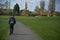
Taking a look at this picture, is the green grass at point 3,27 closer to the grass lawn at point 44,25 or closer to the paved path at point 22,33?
the paved path at point 22,33

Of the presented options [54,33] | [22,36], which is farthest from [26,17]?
[54,33]

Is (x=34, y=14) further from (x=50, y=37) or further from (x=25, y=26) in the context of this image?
(x=50, y=37)

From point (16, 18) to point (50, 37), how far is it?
722mm

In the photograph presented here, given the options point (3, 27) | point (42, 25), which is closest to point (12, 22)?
point (3, 27)

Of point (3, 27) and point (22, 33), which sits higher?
point (3, 27)

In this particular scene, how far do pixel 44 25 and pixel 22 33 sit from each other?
17.6 inches

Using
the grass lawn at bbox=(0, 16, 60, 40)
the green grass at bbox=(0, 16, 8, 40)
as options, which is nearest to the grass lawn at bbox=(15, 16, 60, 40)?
the grass lawn at bbox=(0, 16, 60, 40)

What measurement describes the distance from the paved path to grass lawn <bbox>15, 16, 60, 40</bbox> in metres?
0.08

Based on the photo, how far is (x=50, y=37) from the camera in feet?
11.0

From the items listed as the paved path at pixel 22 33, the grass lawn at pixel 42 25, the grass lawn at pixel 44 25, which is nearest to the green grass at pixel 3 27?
the grass lawn at pixel 42 25

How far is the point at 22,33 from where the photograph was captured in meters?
3.41

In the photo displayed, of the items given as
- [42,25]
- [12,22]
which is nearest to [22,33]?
[12,22]

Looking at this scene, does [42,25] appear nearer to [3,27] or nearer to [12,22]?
[12,22]

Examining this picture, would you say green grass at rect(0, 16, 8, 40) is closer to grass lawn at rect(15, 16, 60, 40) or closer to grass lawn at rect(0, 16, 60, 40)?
grass lawn at rect(0, 16, 60, 40)
